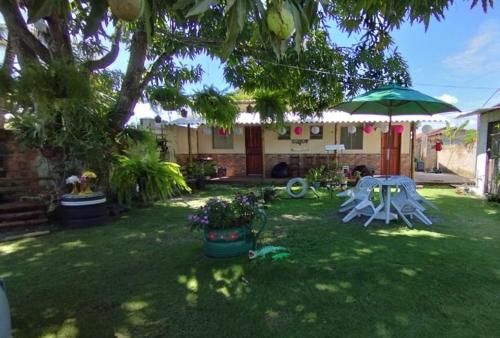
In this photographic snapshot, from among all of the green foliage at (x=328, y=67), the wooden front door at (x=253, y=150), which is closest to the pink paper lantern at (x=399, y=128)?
the wooden front door at (x=253, y=150)

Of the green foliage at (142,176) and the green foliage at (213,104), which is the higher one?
the green foliage at (213,104)

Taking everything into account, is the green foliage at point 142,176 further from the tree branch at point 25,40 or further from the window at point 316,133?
the window at point 316,133

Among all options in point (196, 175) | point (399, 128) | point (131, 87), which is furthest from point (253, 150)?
point (131, 87)

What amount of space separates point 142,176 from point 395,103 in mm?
5776

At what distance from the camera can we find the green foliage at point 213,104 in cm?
916

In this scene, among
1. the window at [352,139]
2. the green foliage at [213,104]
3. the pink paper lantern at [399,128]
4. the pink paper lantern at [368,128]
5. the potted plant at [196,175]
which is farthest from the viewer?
the window at [352,139]

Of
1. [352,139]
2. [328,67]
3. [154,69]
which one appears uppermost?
[154,69]

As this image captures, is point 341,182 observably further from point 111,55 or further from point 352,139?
point 111,55

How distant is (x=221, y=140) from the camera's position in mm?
15086

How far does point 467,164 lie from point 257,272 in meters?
14.6

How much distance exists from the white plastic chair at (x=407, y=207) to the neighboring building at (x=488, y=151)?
3780mm

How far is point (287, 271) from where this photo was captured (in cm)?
381

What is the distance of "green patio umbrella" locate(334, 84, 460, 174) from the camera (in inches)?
217

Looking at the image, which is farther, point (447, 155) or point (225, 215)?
point (447, 155)
